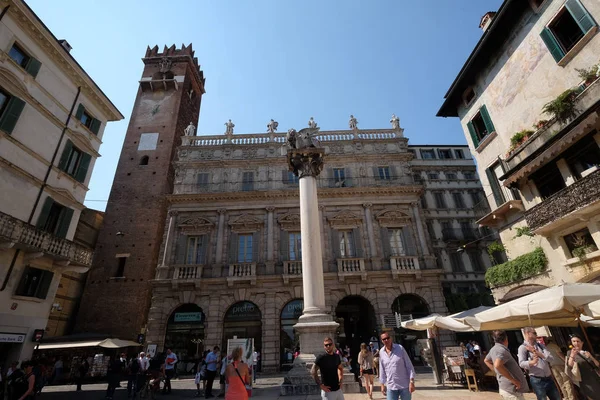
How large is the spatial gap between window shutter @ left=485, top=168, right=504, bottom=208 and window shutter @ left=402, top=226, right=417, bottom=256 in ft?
23.4

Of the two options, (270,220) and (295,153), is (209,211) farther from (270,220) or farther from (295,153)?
(295,153)

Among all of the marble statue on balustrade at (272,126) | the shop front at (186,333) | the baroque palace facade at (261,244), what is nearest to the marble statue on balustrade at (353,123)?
the baroque palace facade at (261,244)

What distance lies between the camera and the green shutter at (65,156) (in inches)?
640

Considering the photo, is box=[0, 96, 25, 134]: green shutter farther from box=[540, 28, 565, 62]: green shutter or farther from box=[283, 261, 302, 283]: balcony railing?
box=[540, 28, 565, 62]: green shutter

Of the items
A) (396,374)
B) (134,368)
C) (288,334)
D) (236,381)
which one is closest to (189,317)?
(288,334)

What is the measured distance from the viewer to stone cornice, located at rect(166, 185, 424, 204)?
23.8 m

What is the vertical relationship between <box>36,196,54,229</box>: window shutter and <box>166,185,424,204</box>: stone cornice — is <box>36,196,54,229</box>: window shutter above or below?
below

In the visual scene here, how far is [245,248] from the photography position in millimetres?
22812

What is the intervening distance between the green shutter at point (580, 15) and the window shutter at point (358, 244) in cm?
1560

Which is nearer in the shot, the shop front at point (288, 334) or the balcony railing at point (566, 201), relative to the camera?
the balcony railing at point (566, 201)

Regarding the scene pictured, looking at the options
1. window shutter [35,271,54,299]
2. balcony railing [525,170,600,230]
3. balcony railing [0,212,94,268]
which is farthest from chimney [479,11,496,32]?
window shutter [35,271,54,299]

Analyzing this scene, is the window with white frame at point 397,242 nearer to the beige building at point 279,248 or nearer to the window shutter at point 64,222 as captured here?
the beige building at point 279,248

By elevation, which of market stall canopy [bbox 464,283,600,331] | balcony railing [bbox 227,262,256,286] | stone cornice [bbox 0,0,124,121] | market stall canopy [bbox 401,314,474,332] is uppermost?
stone cornice [bbox 0,0,124,121]

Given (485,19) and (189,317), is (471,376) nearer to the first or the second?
(189,317)
